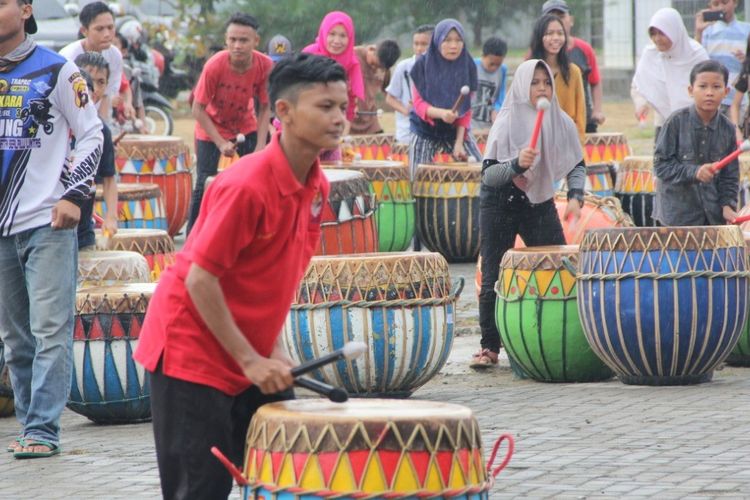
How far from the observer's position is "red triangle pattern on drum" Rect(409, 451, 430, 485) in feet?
12.8

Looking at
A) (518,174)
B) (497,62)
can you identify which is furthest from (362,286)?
(497,62)

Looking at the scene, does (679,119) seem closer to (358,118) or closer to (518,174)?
(518,174)

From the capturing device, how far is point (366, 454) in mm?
3887

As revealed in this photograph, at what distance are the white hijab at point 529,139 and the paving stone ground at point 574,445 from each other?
40.4 inches

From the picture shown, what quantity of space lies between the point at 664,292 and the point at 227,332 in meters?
4.00

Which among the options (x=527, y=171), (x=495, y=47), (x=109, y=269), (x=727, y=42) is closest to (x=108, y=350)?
(x=109, y=269)

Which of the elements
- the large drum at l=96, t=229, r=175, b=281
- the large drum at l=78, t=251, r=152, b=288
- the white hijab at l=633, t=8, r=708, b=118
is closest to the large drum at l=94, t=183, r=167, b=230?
the large drum at l=96, t=229, r=175, b=281

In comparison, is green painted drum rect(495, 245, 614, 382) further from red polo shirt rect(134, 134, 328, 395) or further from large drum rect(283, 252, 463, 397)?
red polo shirt rect(134, 134, 328, 395)

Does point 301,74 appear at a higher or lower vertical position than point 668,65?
lower

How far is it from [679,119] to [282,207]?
4.91 m

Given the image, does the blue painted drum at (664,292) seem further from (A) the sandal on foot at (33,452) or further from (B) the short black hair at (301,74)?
(B) the short black hair at (301,74)

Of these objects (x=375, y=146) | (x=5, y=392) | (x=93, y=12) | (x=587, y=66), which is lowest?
(x=5, y=392)

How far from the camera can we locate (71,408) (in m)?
7.42

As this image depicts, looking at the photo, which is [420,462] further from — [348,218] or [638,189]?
[638,189]
